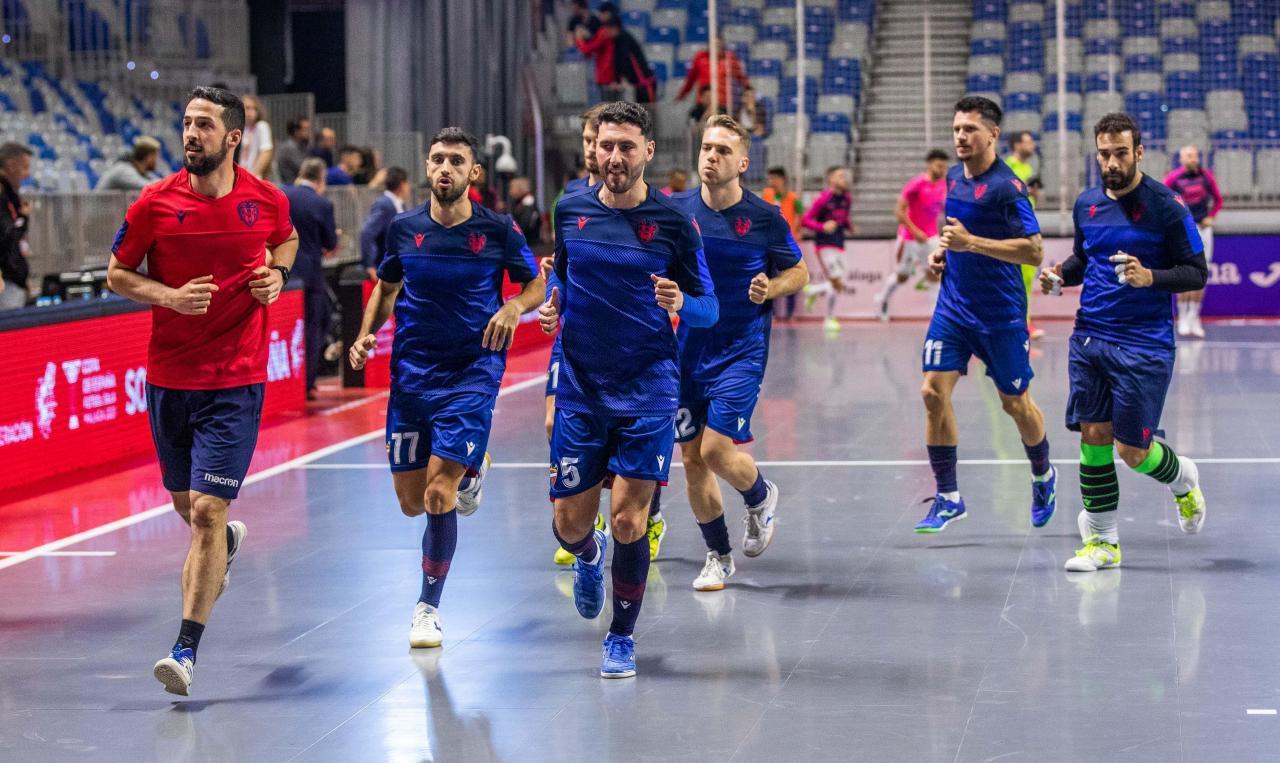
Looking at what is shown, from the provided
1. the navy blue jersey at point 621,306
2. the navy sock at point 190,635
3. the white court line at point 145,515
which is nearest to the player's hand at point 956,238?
the navy blue jersey at point 621,306

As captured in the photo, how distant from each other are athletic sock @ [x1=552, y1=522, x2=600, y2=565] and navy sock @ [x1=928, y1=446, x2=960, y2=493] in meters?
2.70

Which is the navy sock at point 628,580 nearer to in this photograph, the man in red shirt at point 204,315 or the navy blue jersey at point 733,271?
the man in red shirt at point 204,315

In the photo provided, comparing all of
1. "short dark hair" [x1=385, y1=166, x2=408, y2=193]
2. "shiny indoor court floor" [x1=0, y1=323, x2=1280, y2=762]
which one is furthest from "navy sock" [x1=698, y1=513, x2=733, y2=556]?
"short dark hair" [x1=385, y1=166, x2=408, y2=193]

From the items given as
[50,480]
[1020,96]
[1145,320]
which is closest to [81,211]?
[50,480]

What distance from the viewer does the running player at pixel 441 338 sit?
6727 mm

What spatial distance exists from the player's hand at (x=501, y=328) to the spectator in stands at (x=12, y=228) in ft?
21.5

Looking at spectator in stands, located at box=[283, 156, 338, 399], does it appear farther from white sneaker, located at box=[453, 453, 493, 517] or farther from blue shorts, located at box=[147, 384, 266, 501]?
blue shorts, located at box=[147, 384, 266, 501]

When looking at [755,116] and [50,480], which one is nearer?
[50,480]

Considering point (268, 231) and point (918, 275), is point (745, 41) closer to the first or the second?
point (918, 275)

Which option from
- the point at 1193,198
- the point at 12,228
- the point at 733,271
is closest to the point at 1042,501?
the point at 733,271

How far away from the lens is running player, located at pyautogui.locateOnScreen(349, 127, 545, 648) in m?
6.73

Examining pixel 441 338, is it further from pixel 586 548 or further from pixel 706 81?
pixel 706 81

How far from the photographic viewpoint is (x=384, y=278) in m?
6.95

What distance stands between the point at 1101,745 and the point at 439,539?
2.72 metres
